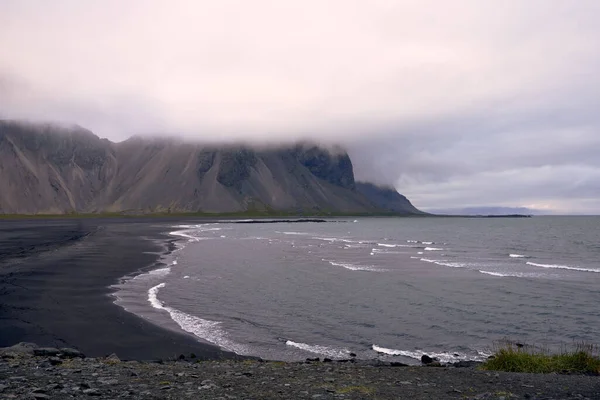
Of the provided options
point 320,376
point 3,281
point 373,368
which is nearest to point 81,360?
point 320,376

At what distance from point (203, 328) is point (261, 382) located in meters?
12.8

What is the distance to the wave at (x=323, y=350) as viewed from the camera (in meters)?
21.2

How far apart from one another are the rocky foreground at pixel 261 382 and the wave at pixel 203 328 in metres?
5.77

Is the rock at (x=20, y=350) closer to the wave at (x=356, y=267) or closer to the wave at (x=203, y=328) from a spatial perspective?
the wave at (x=203, y=328)

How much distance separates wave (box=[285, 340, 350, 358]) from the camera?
21.2m

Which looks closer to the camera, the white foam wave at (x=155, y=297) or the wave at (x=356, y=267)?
the white foam wave at (x=155, y=297)

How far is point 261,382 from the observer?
1320 cm

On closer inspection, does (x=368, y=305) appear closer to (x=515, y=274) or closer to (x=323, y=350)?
(x=323, y=350)

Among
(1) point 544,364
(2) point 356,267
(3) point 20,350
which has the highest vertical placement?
(1) point 544,364

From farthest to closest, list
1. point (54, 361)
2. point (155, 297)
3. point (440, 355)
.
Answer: point (155, 297)
point (440, 355)
point (54, 361)

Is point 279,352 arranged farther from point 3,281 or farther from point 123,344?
point 3,281

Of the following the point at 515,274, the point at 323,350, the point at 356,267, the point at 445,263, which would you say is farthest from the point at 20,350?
the point at 445,263

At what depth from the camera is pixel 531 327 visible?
26.7m

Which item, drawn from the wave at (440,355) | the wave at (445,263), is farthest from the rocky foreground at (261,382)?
the wave at (445,263)
